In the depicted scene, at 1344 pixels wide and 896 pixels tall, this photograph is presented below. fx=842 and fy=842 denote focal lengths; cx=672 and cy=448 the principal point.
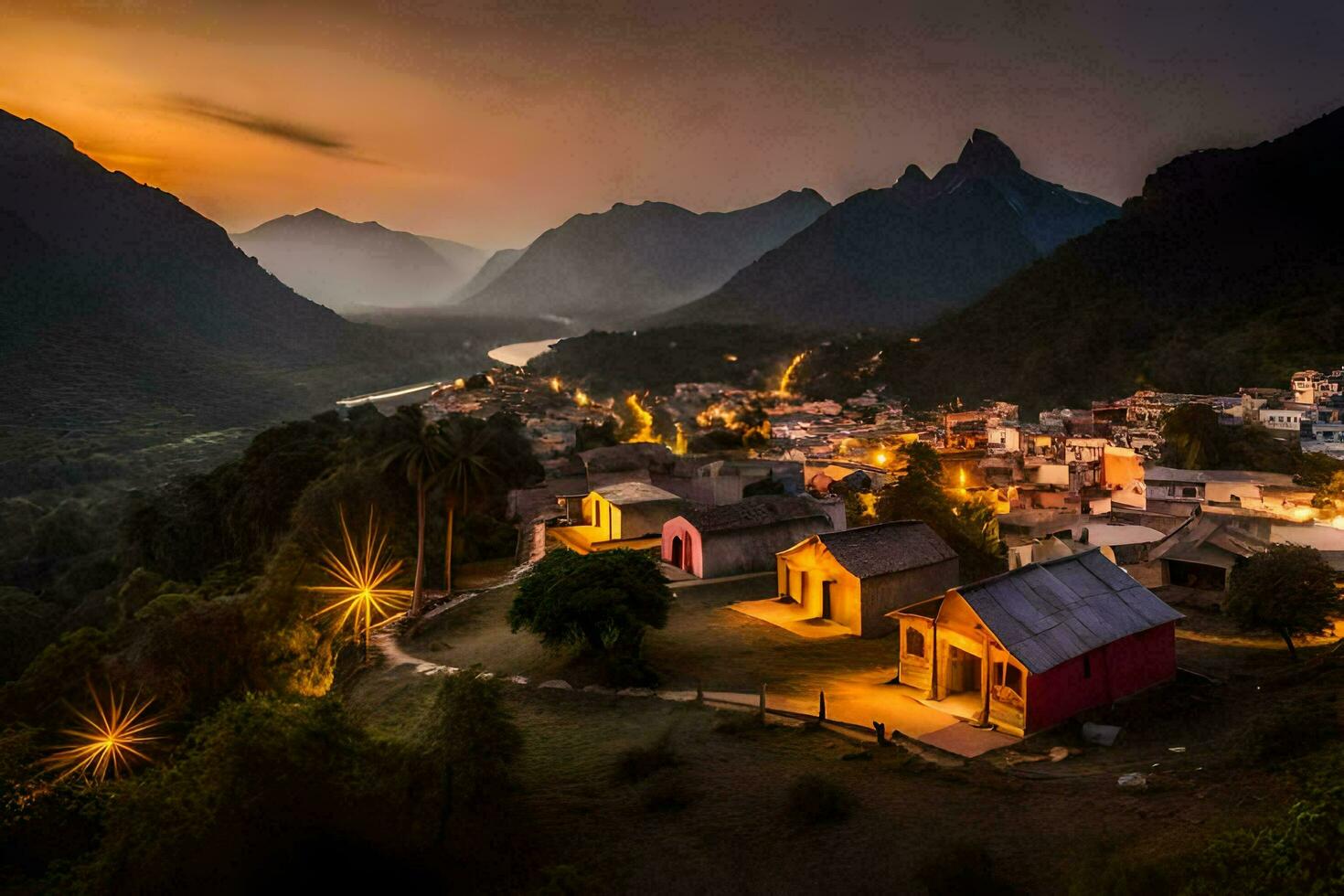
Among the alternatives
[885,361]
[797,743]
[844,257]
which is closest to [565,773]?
[797,743]

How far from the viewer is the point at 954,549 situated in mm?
24609

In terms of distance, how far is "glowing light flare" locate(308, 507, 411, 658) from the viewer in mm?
23469

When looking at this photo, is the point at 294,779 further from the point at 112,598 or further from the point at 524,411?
the point at 524,411

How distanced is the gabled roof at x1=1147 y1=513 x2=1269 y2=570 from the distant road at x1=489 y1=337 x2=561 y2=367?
10006 centimetres

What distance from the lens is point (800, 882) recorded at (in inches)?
349

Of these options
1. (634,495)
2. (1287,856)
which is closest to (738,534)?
(634,495)

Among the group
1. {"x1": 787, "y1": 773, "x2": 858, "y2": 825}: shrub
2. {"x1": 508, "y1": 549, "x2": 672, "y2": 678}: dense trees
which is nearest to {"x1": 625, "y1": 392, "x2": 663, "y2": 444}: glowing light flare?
{"x1": 508, "y1": 549, "x2": 672, "y2": 678}: dense trees

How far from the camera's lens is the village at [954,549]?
1411cm

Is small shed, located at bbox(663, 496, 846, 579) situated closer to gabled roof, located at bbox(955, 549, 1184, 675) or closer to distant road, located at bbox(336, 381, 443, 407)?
gabled roof, located at bbox(955, 549, 1184, 675)

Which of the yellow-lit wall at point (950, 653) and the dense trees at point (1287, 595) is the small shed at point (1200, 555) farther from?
the yellow-lit wall at point (950, 653)

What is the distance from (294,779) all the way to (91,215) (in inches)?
4459

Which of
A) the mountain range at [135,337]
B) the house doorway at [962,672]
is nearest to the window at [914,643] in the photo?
the house doorway at [962,672]

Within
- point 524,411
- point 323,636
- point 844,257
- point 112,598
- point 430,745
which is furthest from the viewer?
point 844,257

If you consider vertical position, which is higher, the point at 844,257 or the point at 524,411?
the point at 844,257
